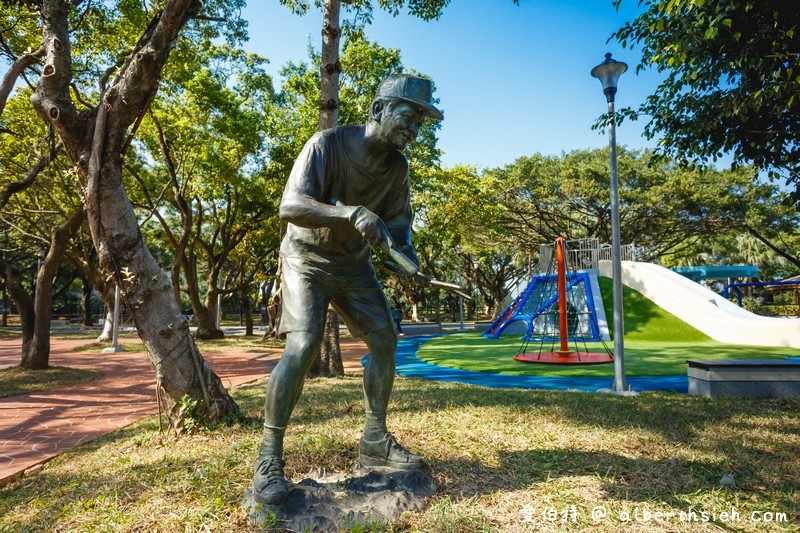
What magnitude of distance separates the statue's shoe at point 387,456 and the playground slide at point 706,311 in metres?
13.4

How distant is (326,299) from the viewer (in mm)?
2734

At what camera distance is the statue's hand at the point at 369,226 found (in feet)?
7.34

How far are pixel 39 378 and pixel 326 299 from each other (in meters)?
8.57

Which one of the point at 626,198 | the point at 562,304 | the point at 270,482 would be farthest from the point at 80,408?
the point at 626,198

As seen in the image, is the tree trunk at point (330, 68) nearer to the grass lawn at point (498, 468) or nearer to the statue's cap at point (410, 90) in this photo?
the grass lawn at point (498, 468)

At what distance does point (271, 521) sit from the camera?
2.32 metres

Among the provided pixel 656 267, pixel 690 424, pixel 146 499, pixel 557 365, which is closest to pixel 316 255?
pixel 146 499

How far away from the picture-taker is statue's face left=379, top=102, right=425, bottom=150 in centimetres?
249

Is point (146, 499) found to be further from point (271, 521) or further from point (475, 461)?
point (475, 461)

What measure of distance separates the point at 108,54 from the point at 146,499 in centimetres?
1103

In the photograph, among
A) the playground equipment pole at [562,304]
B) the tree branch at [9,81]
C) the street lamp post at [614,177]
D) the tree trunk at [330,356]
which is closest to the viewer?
the tree branch at [9,81]

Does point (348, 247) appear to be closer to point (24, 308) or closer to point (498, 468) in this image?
point (498, 468)

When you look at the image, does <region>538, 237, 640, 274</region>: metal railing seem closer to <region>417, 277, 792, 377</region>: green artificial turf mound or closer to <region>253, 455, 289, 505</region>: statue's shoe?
<region>417, 277, 792, 377</region>: green artificial turf mound

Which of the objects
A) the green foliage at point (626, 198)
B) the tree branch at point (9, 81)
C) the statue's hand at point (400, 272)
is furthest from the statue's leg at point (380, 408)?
the green foliage at point (626, 198)
